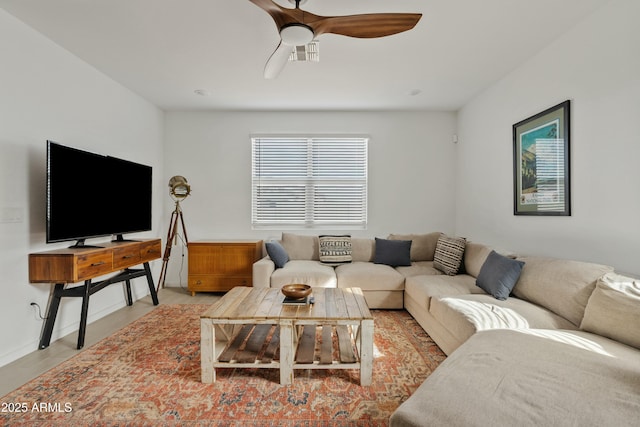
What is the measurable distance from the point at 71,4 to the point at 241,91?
1761mm

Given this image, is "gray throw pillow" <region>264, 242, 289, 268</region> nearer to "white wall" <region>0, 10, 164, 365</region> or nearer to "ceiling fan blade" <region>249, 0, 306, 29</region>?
"white wall" <region>0, 10, 164, 365</region>

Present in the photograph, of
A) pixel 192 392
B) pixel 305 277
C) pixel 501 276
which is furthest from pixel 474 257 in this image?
pixel 192 392

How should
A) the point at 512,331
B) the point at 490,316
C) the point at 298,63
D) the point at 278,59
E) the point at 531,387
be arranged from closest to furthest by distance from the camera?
the point at 531,387
the point at 512,331
the point at 490,316
the point at 278,59
the point at 298,63

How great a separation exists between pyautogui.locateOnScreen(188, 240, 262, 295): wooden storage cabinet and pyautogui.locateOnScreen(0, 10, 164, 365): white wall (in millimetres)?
1073

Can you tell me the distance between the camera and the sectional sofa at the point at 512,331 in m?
1.09

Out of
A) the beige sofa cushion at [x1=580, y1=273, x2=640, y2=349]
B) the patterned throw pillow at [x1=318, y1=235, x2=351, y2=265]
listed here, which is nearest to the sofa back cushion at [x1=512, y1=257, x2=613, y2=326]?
the beige sofa cushion at [x1=580, y1=273, x2=640, y2=349]

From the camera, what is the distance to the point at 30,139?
2455 millimetres

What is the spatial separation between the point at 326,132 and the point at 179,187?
230 centimetres

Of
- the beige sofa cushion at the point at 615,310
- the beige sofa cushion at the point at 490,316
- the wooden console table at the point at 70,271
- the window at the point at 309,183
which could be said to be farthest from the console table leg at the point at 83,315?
the beige sofa cushion at the point at 615,310

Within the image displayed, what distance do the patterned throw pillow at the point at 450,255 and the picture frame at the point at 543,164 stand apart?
661 mm

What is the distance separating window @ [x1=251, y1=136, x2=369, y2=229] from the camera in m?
4.51

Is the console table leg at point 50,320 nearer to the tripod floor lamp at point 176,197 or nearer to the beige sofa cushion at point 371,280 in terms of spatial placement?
the tripod floor lamp at point 176,197

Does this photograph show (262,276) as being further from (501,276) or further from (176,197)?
(501,276)

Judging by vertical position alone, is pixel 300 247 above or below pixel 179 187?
below
